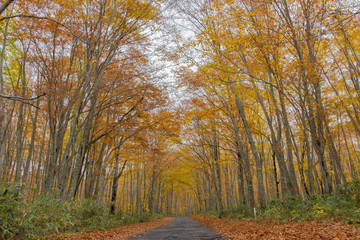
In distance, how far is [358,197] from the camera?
6.10 meters

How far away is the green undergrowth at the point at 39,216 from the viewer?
443cm

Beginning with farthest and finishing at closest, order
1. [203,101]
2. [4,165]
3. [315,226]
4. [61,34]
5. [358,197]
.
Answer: [203,101] → [4,165] → [61,34] → [358,197] → [315,226]

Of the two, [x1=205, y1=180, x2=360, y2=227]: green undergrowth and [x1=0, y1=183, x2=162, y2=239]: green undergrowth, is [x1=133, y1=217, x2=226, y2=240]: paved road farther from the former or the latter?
[x1=205, y1=180, x2=360, y2=227]: green undergrowth

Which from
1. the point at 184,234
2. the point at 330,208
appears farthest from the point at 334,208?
the point at 184,234

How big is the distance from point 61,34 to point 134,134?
5.74 metres

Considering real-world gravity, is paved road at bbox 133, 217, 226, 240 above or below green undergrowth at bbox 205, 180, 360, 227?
below

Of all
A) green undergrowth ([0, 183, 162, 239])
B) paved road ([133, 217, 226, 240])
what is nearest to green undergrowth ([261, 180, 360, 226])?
paved road ([133, 217, 226, 240])

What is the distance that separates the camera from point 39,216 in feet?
17.5

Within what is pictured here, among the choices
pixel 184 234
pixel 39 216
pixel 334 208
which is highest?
pixel 39 216

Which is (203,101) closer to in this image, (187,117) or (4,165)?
(187,117)

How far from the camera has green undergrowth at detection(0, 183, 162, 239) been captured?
174 inches

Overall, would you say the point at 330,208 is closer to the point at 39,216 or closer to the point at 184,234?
the point at 184,234

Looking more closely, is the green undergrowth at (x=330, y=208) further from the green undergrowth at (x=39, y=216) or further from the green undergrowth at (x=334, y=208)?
the green undergrowth at (x=39, y=216)

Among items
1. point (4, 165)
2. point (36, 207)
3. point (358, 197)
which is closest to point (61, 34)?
point (36, 207)
